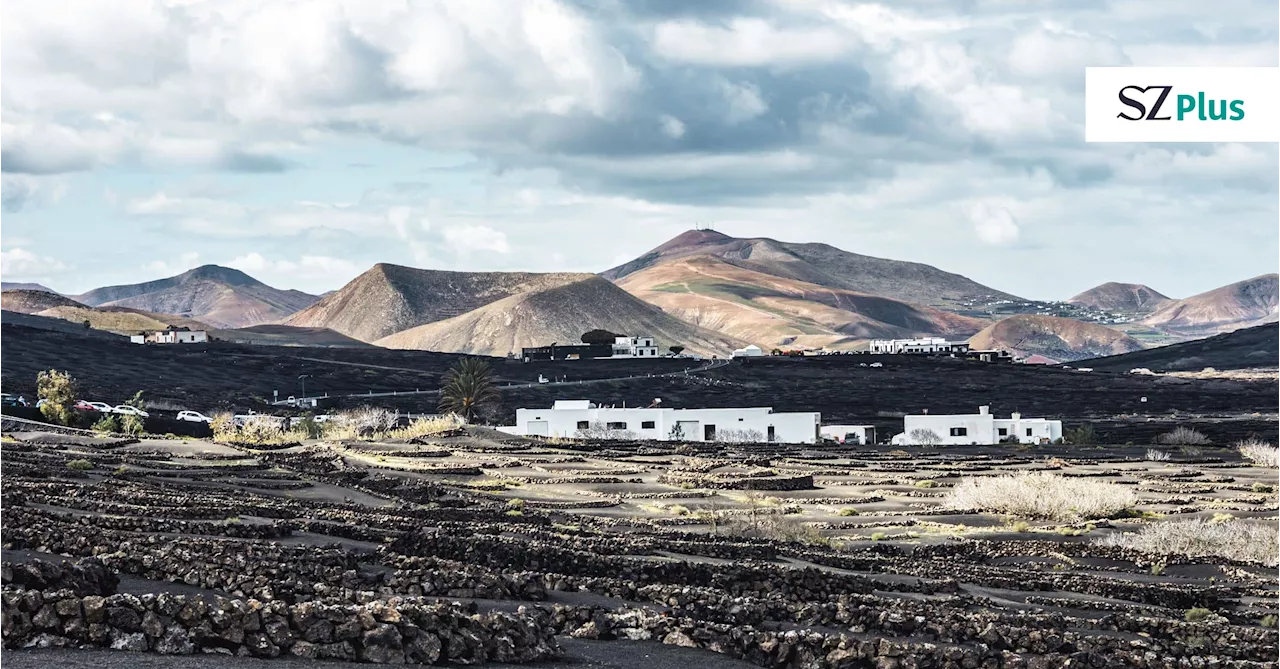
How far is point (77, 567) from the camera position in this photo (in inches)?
579

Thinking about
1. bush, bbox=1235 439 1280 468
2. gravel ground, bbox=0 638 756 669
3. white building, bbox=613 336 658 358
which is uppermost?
white building, bbox=613 336 658 358

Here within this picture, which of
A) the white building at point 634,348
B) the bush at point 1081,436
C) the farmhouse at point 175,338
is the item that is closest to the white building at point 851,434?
the bush at point 1081,436

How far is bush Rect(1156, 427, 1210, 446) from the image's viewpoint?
88.6 metres

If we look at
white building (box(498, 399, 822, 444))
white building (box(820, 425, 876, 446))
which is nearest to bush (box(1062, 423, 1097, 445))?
white building (box(820, 425, 876, 446))

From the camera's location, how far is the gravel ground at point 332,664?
11500 mm

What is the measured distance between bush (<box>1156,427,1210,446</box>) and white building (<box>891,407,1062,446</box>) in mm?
6719

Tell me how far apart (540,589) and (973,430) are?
79870 mm

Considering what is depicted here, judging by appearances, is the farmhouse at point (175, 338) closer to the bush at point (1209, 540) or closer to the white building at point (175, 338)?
the white building at point (175, 338)

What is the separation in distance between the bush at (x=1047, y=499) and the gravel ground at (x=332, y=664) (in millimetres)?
29747

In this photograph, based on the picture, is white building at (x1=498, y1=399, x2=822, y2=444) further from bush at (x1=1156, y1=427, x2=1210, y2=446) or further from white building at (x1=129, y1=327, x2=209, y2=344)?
white building at (x1=129, y1=327, x2=209, y2=344)

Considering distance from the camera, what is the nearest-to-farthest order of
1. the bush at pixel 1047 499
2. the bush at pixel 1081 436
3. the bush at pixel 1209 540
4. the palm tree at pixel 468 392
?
the bush at pixel 1209 540, the bush at pixel 1047 499, the palm tree at pixel 468 392, the bush at pixel 1081 436

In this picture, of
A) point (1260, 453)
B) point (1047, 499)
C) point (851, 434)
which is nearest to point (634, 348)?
point (851, 434)

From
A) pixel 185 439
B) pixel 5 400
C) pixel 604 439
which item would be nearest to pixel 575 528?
pixel 185 439

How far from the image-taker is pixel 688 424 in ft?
305
